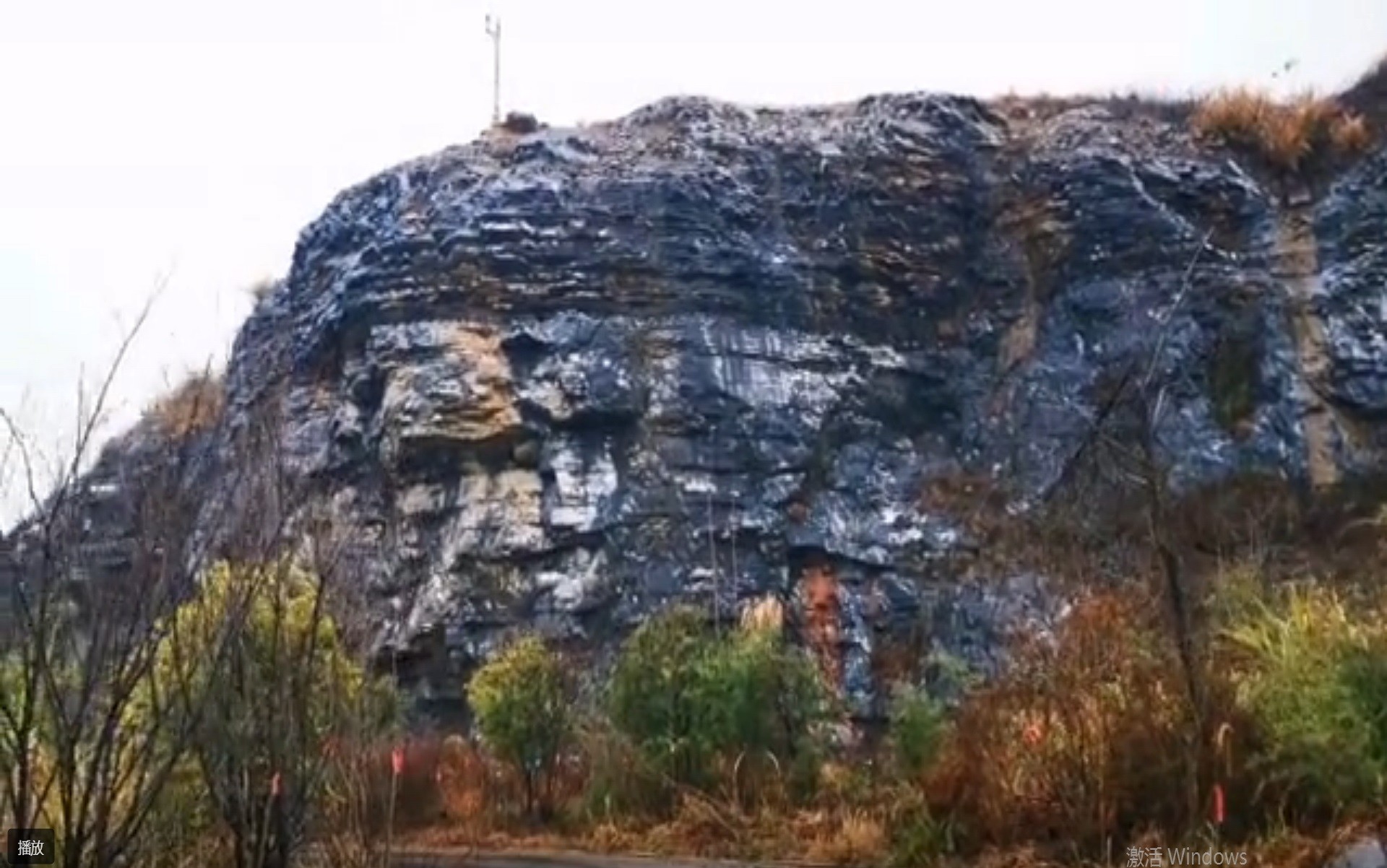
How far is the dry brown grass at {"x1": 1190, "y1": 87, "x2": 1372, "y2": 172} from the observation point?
97.7 feet

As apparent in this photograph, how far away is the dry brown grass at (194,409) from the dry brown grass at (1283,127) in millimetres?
23096

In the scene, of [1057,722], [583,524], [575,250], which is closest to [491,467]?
[583,524]

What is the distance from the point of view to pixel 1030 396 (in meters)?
28.6

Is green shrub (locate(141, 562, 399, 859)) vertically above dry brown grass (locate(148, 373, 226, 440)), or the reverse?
dry brown grass (locate(148, 373, 226, 440))

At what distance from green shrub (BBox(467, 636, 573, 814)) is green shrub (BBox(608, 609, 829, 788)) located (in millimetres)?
1146

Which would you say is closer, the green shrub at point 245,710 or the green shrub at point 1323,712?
the green shrub at point 245,710

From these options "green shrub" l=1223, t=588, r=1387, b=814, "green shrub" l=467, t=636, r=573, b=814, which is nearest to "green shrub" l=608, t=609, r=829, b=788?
"green shrub" l=467, t=636, r=573, b=814

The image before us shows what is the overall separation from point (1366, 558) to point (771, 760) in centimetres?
932

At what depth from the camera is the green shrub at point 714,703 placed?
18000mm

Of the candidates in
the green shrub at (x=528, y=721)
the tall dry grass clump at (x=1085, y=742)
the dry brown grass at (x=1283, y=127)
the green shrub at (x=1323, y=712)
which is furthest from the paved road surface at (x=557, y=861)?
the dry brown grass at (x=1283, y=127)

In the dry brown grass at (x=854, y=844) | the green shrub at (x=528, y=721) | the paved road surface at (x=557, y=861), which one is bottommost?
the paved road surface at (x=557, y=861)

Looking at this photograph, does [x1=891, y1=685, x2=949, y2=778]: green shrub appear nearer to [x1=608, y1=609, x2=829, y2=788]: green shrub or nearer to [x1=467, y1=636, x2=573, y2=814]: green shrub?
[x1=608, y1=609, x2=829, y2=788]: green shrub

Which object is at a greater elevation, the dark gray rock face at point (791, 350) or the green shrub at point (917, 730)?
the dark gray rock face at point (791, 350)

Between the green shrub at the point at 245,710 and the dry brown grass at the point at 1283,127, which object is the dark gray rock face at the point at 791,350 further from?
the green shrub at the point at 245,710
